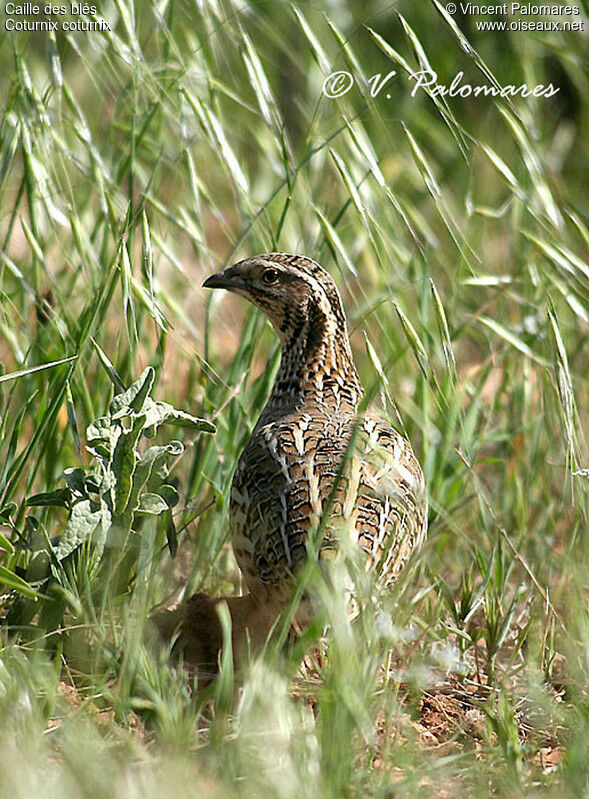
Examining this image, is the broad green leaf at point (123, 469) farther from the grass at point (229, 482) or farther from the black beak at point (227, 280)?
the black beak at point (227, 280)

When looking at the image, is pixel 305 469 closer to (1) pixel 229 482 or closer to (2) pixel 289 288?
(1) pixel 229 482

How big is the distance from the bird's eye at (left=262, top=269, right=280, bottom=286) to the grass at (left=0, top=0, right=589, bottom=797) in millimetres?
134

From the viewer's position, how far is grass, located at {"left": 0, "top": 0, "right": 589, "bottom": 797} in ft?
8.75

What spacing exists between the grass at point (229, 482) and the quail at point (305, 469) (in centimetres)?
14

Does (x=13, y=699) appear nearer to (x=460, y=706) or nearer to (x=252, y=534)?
(x=252, y=534)

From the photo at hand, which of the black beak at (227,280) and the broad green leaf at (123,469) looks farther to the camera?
the black beak at (227,280)

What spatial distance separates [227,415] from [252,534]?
1121 mm


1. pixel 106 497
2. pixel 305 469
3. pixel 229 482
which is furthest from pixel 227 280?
pixel 106 497

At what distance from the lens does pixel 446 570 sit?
434 centimetres

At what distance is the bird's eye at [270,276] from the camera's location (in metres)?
4.02

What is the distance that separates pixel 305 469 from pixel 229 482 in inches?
28.1

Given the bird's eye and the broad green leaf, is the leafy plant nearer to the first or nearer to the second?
the broad green leaf

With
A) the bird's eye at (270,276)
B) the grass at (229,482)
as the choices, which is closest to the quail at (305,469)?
the bird's eye at (270,276)

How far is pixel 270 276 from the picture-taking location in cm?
404
